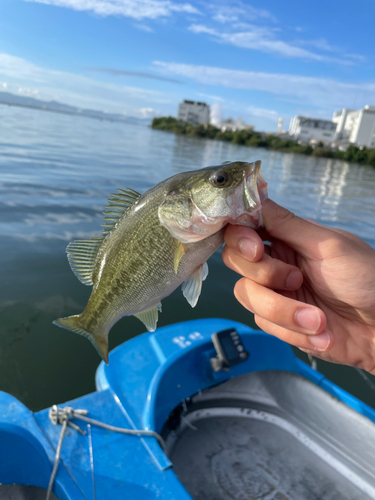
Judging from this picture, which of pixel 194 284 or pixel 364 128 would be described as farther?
pixel 364 128

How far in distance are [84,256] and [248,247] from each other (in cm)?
105

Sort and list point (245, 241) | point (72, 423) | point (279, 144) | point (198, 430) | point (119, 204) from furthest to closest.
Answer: point (279, 144), point (198, 430), point (72, 423), point (119, 204), point (245, 241)

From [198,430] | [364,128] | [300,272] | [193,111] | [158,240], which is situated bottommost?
[198,430]

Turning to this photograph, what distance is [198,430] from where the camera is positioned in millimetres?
4230

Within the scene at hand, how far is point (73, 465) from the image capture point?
9.21 feet

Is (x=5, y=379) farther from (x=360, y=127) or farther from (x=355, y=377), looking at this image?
(x=360, y=127)

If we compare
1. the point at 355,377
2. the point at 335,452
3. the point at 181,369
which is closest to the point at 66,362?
the point at 181,369

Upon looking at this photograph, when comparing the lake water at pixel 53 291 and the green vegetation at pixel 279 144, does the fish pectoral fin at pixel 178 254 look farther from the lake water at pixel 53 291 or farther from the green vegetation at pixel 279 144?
the green vegetation at pixel 279 144

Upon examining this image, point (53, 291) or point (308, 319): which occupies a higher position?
point (308, 319)

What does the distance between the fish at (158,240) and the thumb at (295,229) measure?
17cm

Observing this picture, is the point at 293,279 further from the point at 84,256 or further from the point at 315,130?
the point at 315,130

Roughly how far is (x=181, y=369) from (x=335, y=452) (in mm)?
2166

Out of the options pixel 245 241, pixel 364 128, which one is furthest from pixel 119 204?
pixel 364 128

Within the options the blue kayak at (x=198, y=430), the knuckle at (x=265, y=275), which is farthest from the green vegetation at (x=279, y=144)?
the knuckle at (x=265, y=275)
